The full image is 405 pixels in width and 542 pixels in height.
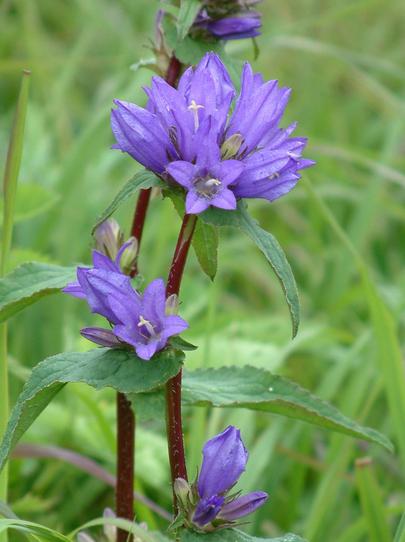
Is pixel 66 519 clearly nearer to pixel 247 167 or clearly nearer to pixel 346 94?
pixel 247 167

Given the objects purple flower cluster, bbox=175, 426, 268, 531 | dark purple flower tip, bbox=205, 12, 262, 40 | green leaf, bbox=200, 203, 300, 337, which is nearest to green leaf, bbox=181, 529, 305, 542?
purple flower cluster, bbox=175, 426, 268, 531

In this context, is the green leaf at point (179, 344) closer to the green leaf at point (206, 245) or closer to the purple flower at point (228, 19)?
the green leaf at point (206, 245)

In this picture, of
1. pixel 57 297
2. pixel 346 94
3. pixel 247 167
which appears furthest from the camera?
pixel 346 94

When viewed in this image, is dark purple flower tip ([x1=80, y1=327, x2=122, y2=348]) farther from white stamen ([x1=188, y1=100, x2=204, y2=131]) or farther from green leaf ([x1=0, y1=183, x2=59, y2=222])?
green leaf ([x1=0, y1=183, x2=59, y2=222])

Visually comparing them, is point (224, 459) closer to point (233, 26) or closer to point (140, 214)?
point (140, 214)

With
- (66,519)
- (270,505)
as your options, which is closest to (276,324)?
(270,505)

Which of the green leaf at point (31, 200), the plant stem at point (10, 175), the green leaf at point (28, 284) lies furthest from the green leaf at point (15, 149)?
the green leaf at point (31, 200)
